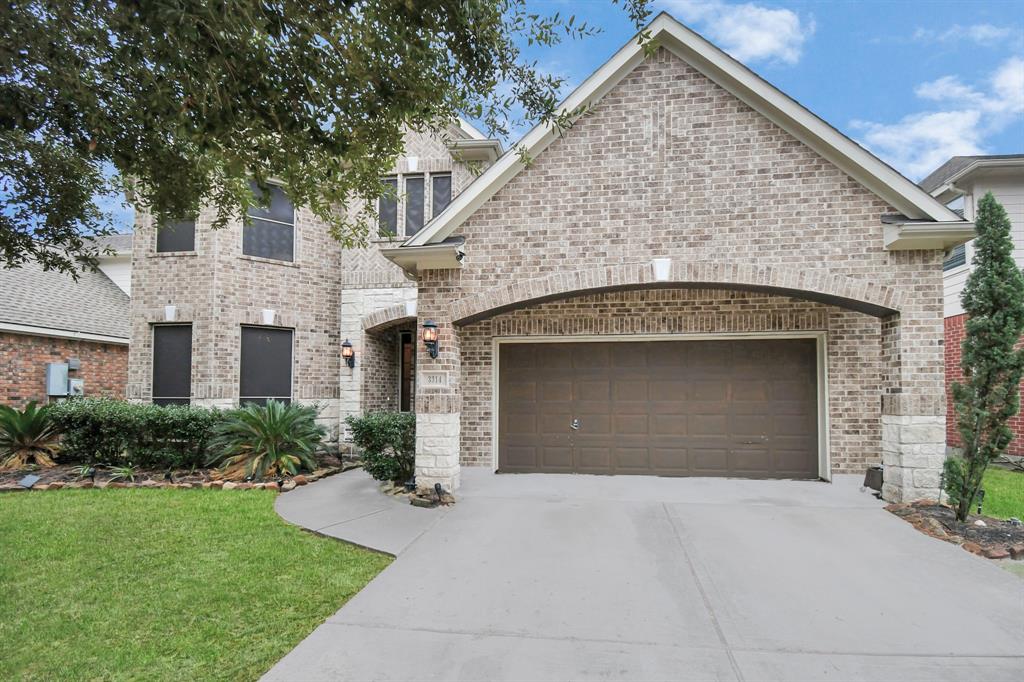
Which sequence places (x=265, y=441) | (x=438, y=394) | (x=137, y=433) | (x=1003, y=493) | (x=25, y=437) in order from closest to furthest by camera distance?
(x=438, y=394)
(x=1003, y=493)
(x=265, y=441)
(x=137, y=433)
(x=25, y=437)

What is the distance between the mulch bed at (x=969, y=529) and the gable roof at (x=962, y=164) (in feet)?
27.9

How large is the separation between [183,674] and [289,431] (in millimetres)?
6130

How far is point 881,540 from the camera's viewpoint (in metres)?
5.76

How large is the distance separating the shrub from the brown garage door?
2.13 m

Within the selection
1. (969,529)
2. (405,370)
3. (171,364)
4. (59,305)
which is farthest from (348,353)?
(969,529)

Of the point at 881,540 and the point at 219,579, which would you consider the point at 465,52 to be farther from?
the point at 881,540

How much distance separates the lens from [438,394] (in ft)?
25.1

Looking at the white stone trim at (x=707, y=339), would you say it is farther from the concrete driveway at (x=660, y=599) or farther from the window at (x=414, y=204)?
the window at (x=414, y=204)

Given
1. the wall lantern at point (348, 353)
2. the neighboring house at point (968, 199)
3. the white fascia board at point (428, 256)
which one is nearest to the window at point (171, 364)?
the wall lantern at point (348, 353)

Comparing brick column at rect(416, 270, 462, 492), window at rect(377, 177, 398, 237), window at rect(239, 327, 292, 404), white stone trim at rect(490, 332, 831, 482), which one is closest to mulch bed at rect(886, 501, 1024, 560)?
white stone trim at rect(490, 332, 831, 482)

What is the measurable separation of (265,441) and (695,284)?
24.6 ft

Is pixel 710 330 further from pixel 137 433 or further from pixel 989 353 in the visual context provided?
pixel 137 433

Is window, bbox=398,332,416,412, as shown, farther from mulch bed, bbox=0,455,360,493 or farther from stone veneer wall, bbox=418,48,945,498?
stone veneer wall, bbox=418,48,945,498

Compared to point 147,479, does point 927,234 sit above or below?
above
